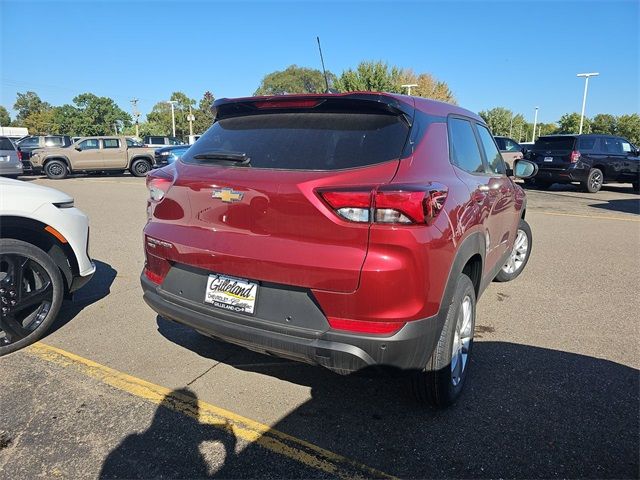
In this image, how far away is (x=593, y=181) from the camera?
14539 mm

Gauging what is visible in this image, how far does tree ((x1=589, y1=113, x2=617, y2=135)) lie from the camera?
2235 inches

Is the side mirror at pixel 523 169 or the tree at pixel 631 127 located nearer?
the side mirror at pixel 523 169

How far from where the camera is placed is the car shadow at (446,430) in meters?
2.23

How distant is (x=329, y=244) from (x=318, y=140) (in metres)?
0.63

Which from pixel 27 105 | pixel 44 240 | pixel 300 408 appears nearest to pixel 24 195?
pixel 44 240

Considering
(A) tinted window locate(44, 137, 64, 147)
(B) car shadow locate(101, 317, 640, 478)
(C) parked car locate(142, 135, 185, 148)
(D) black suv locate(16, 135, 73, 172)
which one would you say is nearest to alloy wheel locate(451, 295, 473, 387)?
(B) car shadow locate(101, 317, 640, 478)

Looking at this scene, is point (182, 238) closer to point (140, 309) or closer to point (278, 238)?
point (278, 238)

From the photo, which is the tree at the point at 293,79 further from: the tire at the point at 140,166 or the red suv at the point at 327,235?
the red suv at the point at 327,235

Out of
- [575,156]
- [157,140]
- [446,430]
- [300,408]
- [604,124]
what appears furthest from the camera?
[604,124]

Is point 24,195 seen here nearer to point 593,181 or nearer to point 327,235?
point 327,235

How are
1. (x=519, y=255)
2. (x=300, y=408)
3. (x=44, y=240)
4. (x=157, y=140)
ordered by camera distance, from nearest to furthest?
(x=300, y=408) < (x=44, y=240) < (x=519, y=255) < (x=157, y=140)

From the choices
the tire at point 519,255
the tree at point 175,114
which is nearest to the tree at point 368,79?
the tire at point 519,255

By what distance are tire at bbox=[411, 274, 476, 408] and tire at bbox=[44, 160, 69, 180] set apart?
21.1m

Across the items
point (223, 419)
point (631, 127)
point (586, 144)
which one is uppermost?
point (631, 127)
